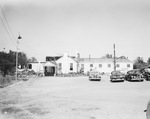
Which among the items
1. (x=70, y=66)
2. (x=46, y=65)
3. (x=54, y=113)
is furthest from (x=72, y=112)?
(x=70, y=66)

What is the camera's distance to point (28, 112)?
7.90 metres

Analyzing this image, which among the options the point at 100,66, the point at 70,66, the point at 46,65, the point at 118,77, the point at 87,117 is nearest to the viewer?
the point at 87,117

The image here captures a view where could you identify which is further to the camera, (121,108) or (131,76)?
(131,76)

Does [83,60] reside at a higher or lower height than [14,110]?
higher

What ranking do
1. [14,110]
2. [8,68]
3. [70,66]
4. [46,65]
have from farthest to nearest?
[70,66] → [46,65] → [8,68] → [14,110]

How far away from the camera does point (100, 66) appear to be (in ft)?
178

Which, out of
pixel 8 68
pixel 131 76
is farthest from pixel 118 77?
pixel 8 68

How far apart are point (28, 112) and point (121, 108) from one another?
166 inches

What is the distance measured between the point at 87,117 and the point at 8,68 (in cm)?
3238

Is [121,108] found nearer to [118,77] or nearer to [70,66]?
[118,77]

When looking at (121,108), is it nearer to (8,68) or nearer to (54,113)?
(54,113)

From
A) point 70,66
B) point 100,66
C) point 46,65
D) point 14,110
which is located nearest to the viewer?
point 14,110

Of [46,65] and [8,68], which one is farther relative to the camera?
[46,65]

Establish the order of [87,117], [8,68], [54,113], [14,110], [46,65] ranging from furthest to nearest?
[46,65]
[8,68]
[14,110]
[54,113]
[87,117]
